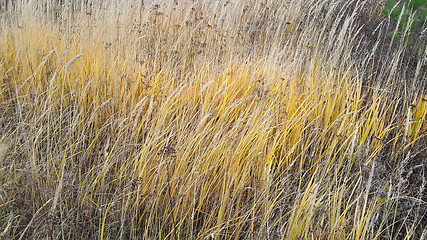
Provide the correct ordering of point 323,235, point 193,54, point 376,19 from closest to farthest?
1. point 323,235
2. point 193,54
3. point 376,19

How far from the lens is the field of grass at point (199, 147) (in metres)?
1.37

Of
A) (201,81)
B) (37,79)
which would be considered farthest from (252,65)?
(37,79)

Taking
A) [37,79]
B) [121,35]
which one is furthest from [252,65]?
[37,79]

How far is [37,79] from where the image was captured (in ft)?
7.95

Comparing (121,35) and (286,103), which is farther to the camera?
(121,35)

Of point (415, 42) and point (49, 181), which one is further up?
point (415, 42)

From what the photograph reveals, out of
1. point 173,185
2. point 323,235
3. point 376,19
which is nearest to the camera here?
point 323,235

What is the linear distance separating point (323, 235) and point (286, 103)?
3.27 ft

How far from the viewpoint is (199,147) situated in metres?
1.63

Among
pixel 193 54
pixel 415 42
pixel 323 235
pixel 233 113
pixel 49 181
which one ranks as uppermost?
pixel 415 42

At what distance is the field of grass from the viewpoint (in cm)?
137

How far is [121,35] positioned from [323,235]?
2.29 meters

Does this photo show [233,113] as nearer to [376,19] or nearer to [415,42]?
[415,42]

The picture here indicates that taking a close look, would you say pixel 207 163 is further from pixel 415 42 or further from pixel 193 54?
pixel 415 42
